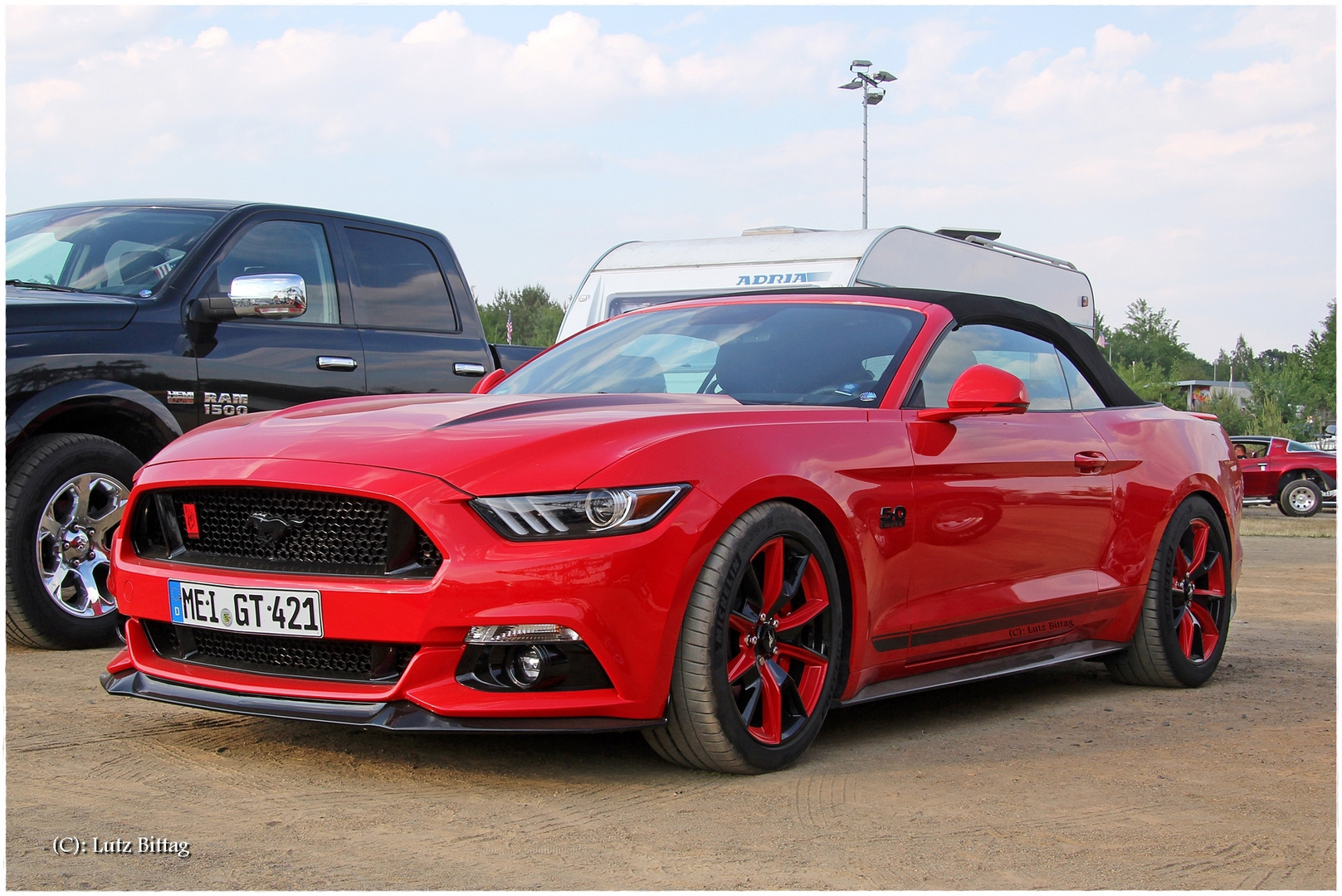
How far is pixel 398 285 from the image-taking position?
288 inches

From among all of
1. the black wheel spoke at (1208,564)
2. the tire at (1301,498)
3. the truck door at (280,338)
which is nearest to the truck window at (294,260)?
the truck door at (280,338)

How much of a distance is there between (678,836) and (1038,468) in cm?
226

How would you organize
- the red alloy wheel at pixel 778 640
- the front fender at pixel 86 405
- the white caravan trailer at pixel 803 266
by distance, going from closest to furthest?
the red alloy wheel at pixel 778 640
the front fender at pixel 86 405
the white caravan trailer at pixel 803 266

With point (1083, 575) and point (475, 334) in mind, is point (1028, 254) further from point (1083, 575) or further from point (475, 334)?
point (1083, 575)

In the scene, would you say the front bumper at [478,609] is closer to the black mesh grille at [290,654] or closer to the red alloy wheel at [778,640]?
the black mesh grille at [290,654]

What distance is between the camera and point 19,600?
542cm

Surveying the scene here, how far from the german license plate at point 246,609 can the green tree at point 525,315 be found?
220ft

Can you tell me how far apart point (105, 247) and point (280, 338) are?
0.86 m

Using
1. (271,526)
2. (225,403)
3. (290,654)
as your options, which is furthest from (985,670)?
(225,403)

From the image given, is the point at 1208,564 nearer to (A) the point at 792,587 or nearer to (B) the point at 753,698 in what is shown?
(A) the point at 792,587

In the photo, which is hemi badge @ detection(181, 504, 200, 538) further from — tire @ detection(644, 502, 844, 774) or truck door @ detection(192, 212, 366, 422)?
truck door @ detection(192, 212, 366, 422)

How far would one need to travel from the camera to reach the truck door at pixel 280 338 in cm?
618

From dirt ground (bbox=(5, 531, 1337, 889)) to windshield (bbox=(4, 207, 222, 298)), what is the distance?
192 centimetres

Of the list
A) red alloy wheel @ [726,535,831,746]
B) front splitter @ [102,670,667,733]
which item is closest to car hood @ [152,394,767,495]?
red alloy wheel @ [726,535,831,746]
